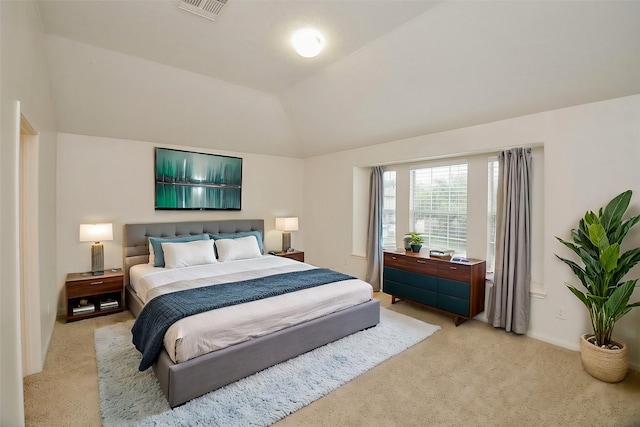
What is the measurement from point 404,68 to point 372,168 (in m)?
2.03

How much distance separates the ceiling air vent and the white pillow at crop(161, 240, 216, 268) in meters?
2.77

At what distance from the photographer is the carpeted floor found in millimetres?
2100

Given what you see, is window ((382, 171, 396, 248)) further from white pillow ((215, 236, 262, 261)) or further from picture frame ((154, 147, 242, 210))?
picture frame ((154, 147, 242, 210))

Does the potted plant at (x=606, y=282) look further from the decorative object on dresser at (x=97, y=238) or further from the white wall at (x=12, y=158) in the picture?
the decorative object on dresser at (x=97, y=238)

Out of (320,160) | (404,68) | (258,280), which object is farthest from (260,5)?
(320,160)

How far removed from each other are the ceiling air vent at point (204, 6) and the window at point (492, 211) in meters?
3.36

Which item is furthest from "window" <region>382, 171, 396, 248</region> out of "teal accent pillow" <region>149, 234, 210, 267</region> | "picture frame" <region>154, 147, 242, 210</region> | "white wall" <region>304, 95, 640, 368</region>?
"teal accent pillow" <region>149, 234, 210, 267</region>

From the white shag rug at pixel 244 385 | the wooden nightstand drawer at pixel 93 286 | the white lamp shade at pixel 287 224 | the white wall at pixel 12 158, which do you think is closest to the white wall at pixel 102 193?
the wooden nightstand drawer at pixel 93 286

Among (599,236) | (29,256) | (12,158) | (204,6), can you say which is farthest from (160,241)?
(599,236)

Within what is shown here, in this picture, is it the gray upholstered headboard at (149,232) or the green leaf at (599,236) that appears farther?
the gray upholstered headboard at (149,232)

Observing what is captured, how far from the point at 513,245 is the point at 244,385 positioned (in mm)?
3061

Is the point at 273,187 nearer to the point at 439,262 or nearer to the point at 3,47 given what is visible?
the point at 439,262

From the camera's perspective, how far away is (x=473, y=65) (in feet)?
9.76

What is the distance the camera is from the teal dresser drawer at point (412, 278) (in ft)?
12.8
